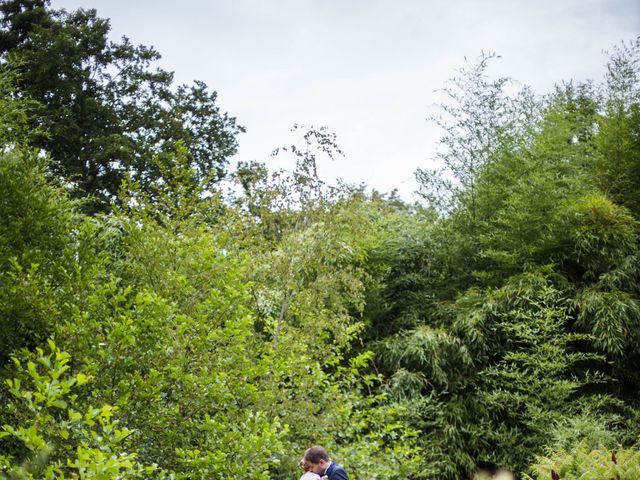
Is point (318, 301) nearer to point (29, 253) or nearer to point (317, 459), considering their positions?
point (317, 459)

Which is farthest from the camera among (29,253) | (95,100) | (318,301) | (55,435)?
(95,100)

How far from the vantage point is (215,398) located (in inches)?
157

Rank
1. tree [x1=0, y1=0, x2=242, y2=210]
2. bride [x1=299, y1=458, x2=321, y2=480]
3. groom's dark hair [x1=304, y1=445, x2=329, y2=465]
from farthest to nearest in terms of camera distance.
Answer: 1. tree [x1=0, y1=0, x2=242, y2=210]
2. groom's dark hair [x1=304, y1=445, x2=329, y2=465]
3. bride [x1=299, y1=458, x2=321, y2=480]

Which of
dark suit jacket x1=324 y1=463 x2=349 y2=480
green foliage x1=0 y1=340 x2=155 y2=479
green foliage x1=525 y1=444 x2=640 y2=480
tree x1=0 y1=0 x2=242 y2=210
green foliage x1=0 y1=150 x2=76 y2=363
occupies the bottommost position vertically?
green foliage x1=525 y1=444 x2=640 y2=480

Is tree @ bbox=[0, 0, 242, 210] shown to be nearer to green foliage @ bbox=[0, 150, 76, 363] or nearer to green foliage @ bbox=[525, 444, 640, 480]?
green foliage @ bbox=[0, 150, 76, 363]

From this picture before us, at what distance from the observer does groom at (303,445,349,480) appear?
3.96 m

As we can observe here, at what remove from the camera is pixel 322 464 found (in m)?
3.97

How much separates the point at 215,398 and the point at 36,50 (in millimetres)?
11124

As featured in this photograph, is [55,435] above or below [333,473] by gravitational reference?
above

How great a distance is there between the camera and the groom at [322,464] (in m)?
3.96

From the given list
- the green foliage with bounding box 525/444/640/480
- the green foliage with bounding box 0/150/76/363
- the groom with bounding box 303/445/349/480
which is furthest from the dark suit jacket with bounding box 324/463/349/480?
the green foliage with bounding box 0/150/76/363

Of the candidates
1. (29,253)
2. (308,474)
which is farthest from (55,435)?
(308,474)

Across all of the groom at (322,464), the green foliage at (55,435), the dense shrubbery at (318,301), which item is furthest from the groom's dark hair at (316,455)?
the green foliage at (55,435)

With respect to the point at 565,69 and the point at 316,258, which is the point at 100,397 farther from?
the point at 565,69
